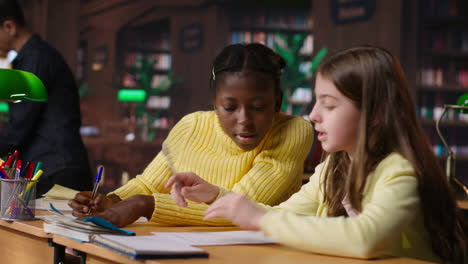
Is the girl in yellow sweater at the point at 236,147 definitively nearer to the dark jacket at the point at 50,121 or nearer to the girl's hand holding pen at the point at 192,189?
the girl's hand holding pen at the point at 192,189

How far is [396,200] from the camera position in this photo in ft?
3.74

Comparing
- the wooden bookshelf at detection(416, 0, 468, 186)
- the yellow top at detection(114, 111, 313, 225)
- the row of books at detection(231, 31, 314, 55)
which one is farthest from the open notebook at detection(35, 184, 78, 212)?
the row of books at detection(231, 31, 314, 55)

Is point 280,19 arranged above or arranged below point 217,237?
above

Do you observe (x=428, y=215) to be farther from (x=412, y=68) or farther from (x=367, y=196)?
(x=412, y=68)

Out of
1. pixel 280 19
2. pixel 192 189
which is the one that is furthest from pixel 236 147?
pixel 280 19

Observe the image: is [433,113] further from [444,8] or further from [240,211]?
[240,211]

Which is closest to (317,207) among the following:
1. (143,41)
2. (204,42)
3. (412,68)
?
(412,68)

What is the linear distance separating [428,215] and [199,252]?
0.48 m

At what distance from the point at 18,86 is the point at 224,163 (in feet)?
2.12

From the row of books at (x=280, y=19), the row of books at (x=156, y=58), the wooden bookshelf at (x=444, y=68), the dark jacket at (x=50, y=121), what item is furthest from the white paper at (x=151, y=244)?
the row of books at (x=156, y=58)

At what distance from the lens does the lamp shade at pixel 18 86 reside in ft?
5.83

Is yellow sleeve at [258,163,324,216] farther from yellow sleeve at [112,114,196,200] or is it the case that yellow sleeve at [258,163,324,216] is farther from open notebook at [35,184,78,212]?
open notebook at [35,184,78,212]

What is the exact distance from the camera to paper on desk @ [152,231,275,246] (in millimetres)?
1295

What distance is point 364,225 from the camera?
3.66 ft
